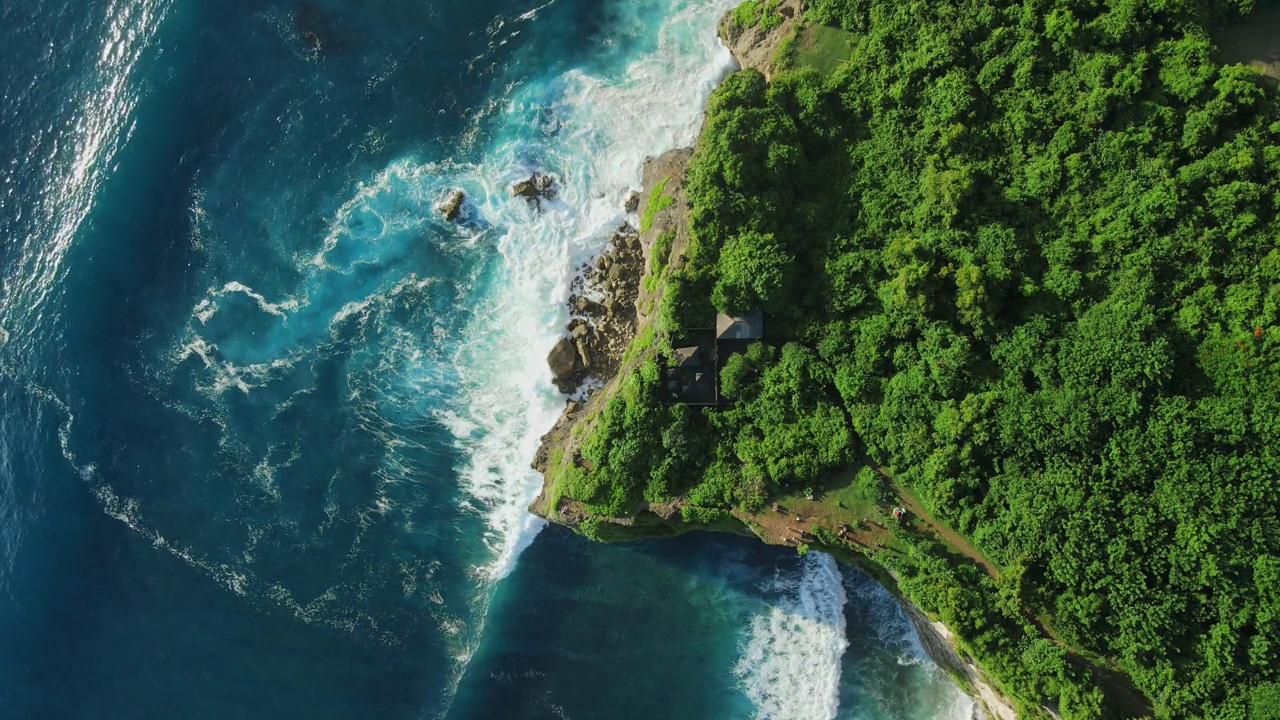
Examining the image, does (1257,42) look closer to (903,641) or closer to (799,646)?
(903,641)

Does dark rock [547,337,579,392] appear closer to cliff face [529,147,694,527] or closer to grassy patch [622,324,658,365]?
cliff face [529,147,694,527]

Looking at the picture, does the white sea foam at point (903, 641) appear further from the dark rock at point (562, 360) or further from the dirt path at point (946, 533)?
the dark rock at point (562, 360)

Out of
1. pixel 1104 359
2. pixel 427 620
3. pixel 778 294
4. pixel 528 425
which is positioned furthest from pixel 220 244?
pixel 1104 359

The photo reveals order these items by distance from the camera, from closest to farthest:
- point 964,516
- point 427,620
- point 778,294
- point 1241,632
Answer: point 1241,632 → point 964,516 → point 778,294 → point 427,620

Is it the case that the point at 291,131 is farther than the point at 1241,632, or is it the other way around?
the point at 291,131

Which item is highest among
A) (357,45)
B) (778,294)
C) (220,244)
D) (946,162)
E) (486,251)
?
(357,45)

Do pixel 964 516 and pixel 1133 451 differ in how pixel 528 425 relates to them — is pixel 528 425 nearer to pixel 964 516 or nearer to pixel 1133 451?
pixel 964 516
